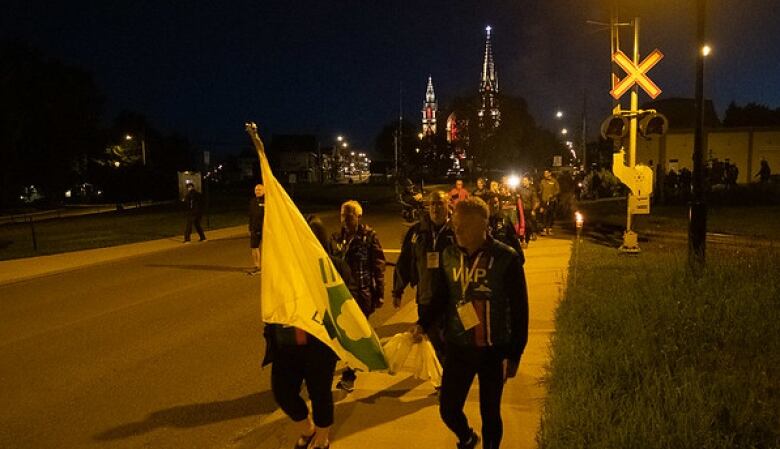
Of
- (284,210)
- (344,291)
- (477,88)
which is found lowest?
(344,291)

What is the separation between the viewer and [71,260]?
57.4 ft

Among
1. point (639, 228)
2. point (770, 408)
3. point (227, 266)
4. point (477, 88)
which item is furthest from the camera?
point (477, 88)

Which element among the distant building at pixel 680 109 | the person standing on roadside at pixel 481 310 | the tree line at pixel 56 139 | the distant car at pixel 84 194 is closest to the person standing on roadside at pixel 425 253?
the person standing on roadside at pixel 481 310

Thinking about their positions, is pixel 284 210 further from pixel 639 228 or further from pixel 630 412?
pixel 639 228

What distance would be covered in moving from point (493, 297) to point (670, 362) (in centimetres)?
287

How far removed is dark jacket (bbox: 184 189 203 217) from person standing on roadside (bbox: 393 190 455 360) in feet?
45.7

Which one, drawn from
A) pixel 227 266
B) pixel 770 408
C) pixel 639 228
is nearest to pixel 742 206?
pixel 639 228

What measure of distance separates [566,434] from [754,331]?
A: 11.0 ft

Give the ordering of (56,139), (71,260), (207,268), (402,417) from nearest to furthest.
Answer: (402,417)
(207,268)
(71,260)
(56,139)

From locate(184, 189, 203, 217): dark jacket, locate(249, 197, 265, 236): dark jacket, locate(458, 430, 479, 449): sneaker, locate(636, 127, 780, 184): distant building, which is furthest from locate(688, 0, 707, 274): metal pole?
locate(636, 127, 780, 184): distant building

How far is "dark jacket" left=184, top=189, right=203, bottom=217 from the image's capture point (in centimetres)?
1959

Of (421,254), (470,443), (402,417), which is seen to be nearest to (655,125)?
(421,254)

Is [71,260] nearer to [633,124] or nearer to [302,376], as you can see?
[633,124]

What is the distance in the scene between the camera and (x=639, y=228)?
2052cm
